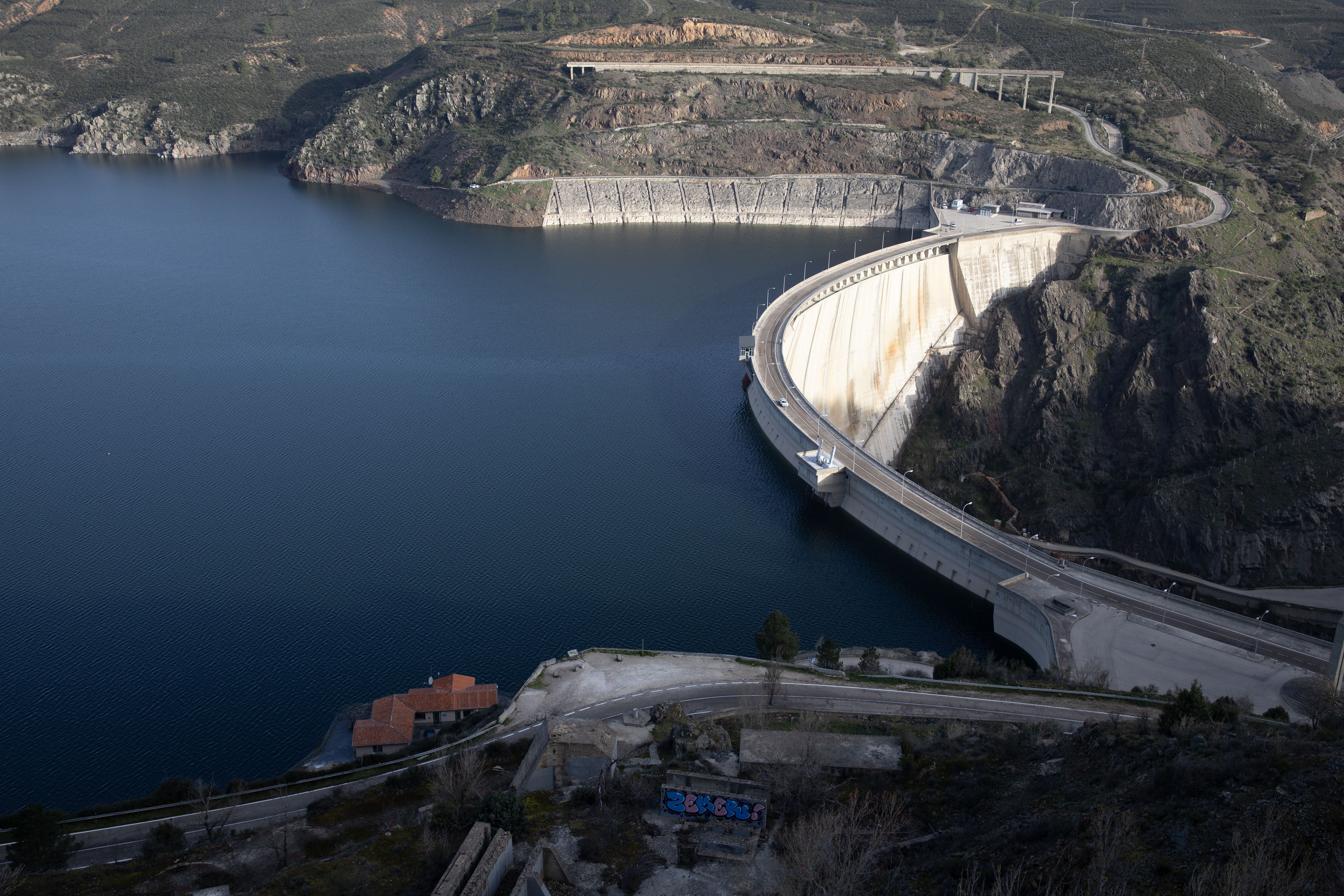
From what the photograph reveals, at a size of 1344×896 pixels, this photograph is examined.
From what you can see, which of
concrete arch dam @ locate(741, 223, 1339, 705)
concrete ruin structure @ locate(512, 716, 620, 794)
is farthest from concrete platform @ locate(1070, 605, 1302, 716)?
concrete ruin structure @ locate(512, 716, 620, 794)

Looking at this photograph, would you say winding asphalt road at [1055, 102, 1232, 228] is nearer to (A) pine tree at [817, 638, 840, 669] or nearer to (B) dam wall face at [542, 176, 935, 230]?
(B) dam wall face at [542, 176, 935, 230]

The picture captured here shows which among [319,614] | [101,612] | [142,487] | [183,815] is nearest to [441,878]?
[183,815]

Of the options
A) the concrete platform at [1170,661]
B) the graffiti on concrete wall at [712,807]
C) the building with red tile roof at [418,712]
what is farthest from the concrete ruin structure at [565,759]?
the concrete platform at [1170,661]

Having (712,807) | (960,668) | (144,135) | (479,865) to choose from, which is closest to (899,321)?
(960,668)

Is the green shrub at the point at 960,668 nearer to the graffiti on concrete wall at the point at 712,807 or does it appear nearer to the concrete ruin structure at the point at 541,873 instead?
the graffiti on concrete wall at the point at 712,807

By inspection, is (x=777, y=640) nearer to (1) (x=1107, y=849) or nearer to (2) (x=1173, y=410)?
(1) (x=1107, y=849)
